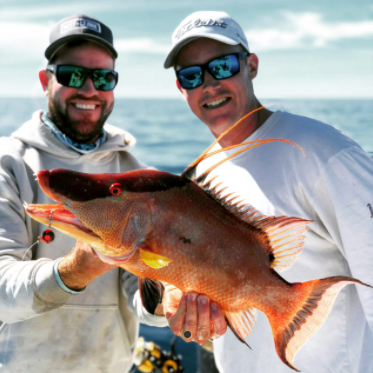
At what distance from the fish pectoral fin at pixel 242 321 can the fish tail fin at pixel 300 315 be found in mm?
96

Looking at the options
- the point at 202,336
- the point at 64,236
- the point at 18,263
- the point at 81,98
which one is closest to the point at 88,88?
the point at 81,98

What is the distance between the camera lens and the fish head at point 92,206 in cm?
166

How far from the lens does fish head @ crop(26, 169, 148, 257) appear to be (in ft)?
5.44

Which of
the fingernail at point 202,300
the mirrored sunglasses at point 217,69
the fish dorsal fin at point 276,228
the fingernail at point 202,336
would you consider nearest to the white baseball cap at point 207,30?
the mirrored sunglasses at point 217,69

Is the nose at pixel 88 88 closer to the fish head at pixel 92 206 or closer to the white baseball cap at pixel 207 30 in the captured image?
the white baseball cap at pixel 207 30

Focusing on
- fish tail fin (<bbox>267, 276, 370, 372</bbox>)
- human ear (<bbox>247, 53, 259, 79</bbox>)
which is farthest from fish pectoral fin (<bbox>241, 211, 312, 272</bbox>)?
human ear (<bbox>247, 53, 259, 79</bbox>)

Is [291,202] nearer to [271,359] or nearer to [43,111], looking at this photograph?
[271,359]

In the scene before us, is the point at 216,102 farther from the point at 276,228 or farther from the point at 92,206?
the point at 92,206

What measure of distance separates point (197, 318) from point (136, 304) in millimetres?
957

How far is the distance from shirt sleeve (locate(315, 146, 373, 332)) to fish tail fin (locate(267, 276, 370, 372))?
424mm

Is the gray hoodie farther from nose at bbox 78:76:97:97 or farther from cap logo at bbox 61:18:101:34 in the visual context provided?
cap logo at bbox 61:18:101:34

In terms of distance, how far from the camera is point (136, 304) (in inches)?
108

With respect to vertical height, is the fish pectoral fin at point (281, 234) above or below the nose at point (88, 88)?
below

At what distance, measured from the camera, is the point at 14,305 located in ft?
7.58
